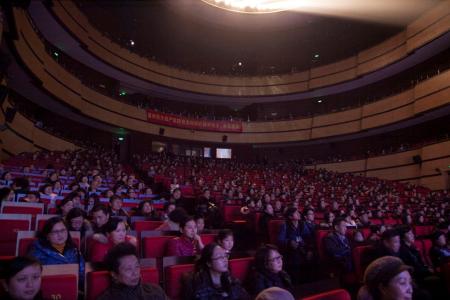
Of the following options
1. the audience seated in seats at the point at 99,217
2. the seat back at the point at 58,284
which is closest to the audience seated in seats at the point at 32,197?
the audience seated in seats at the point at 99,217

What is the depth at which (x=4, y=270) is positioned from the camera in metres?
1.79

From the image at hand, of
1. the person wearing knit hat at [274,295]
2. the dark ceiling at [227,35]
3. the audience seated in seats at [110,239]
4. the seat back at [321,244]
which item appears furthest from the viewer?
the dark ceiling at [227,35]

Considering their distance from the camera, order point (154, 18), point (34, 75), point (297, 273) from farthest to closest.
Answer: point (154, 18)
point (34, 75)
point (297, 273)

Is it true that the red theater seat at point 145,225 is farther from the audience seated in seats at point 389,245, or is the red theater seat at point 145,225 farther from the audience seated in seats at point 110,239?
the audience seated in seats at point 389,245

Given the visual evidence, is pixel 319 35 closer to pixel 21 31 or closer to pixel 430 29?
pixel 430 29

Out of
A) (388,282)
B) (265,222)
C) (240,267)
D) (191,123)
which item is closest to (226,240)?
(240,267)

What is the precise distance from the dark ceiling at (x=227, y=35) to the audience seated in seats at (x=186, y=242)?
1312 centimetres

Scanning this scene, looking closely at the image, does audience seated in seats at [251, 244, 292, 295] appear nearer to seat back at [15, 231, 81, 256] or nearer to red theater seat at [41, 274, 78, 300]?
red theater seat at [41, 274, 78, 300]

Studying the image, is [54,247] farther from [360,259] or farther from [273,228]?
[273,228]

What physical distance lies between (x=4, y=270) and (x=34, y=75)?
→ 10.2m

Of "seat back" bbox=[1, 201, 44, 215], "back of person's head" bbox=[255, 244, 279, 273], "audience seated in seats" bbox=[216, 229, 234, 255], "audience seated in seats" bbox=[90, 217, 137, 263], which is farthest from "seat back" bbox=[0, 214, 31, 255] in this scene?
"back of person's head" bbox=[255, 244, 279, 273]

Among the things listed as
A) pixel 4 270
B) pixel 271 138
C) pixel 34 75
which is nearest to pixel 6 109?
pixel 34 75

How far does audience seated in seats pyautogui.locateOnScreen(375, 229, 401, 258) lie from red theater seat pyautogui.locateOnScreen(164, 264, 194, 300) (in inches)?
78.8

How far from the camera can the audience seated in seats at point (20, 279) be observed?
1.75 metres
